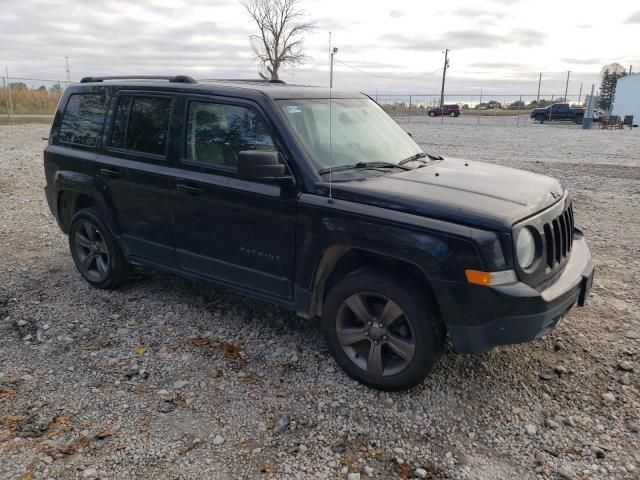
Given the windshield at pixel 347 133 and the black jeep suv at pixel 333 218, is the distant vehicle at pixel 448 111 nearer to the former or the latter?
the windshield at pixel 347 133

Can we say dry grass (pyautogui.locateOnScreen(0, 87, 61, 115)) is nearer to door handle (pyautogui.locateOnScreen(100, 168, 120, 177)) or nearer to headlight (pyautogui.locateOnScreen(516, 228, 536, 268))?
door handle (pyautogui.locateOnScreen(100, 168, 120, 177))

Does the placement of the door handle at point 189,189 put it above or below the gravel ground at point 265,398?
above

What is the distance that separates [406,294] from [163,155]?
2.33m

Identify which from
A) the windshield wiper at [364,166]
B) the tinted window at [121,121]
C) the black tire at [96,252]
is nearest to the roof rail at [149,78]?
the tinted window at [121,121]

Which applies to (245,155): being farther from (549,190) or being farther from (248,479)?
(549,190)

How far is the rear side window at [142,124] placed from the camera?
4344 millimetres

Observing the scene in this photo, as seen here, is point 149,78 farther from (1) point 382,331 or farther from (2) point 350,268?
(1) point 382,331

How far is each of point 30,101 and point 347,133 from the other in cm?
3129

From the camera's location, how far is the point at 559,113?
3966cm

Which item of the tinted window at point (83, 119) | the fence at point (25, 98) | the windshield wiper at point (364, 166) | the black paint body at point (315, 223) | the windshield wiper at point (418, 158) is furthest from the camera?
the fence at point (25, 98)

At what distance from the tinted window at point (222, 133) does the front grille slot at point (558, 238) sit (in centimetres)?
191

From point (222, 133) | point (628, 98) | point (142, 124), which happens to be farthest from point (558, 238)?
point (628, 98)

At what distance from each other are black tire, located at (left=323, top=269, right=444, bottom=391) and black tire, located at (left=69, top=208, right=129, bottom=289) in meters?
2.40

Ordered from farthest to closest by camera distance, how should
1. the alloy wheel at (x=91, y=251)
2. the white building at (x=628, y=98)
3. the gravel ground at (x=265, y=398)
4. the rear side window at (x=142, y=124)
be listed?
the white building at (x=628, y=98), the alloy wheel at (x=91, y=251), the rear side window at (x=142, y=124), the gravel ground at (x=265, y=398)
